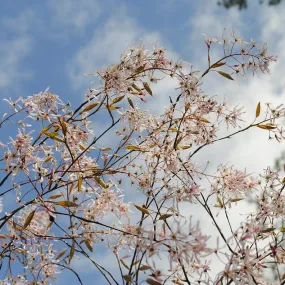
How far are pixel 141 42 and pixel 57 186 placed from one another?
60 cm

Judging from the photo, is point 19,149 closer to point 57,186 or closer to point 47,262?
point 57,186

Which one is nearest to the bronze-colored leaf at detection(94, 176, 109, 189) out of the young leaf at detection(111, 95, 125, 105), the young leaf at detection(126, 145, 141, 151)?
Answer: the young leaf at detection(126, 145, 141, 151)

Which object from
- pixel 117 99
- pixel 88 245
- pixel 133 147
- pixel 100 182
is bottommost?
pixel 88 245

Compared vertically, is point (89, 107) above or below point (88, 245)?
above

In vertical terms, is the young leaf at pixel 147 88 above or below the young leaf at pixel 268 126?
above

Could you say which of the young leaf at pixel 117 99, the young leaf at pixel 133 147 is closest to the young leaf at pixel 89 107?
the young leaf at pixel 117 99

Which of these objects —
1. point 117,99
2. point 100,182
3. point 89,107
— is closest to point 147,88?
point 117,99

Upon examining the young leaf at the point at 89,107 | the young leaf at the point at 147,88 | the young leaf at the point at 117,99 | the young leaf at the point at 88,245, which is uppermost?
the young leaf at the point at 147,88

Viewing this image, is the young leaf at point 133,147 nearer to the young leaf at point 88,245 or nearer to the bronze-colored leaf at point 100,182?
the bronze-colored leaf at point 100,182

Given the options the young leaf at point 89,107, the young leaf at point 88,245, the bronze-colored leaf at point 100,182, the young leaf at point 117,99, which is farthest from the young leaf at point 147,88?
the young leaf at point 88,245

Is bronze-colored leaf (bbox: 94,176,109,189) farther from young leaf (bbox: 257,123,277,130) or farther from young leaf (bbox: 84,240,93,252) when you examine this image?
young leaf (bbox: 257,123,277,130)

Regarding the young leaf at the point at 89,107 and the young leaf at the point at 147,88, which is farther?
the young leaf at the point at 147,88

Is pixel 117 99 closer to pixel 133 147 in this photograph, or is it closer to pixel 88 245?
pixel 133 147

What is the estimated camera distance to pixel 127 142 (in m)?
2.03
